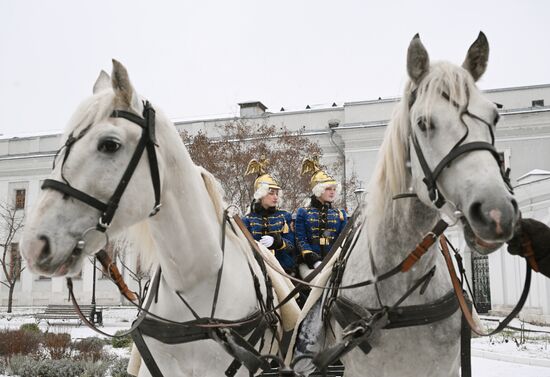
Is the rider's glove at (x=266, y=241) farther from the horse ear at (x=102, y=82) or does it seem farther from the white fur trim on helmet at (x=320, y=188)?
the horse ear at (x=102, y=82)

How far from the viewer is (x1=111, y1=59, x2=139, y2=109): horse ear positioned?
2827 millimetres

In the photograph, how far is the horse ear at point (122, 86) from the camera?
9.27 ft

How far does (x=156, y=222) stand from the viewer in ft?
10.7

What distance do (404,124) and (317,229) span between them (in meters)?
2.66

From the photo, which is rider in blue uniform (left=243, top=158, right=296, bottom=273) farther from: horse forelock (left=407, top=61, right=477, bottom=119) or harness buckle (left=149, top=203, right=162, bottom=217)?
horse forelock (left=407, top=61, right=477, bottom=119)

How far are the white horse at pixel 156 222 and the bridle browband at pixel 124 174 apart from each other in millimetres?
15

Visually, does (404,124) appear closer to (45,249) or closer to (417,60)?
(417,60)

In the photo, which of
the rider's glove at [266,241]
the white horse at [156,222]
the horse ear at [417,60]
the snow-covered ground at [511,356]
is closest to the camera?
the white horse at [156,222]

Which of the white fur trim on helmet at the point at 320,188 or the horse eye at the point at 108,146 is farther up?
the horse eye at the point at 108,146

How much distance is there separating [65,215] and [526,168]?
89.3 ft

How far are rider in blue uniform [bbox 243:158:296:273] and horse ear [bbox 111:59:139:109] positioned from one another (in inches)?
107

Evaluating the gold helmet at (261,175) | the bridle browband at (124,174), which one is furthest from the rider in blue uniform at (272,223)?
the bridle browband at (124,174)

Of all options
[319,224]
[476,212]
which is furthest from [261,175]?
[476,212]

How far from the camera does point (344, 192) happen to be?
918 inches
